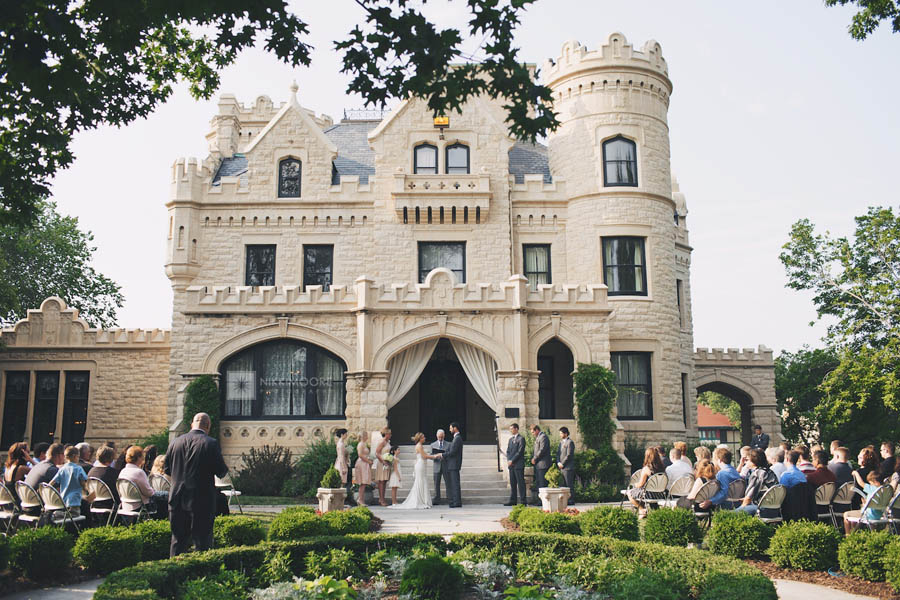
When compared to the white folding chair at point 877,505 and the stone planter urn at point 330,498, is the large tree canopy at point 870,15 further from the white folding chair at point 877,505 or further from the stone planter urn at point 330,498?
the stone planter urn at point 330,498

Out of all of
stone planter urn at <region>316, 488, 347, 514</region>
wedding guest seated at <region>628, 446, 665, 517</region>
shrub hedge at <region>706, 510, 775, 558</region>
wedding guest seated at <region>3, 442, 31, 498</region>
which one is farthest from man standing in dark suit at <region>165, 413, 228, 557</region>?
wedding guest seated at <region>628, 446, 665, 517</region>

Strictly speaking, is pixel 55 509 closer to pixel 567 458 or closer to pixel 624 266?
pixel 567 458

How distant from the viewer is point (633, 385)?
25.0 m

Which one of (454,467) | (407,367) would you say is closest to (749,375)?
(407,367)

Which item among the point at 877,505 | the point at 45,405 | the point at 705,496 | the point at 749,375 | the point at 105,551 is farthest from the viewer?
the point at 749,375

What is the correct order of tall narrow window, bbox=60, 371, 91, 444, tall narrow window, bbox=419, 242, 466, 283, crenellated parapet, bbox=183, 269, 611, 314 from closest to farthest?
crenellated parapet, bbox=183, 269, 611, 314 < tall narrow window, bbox=60, 371, 91, 444 < tall narrow window, bbox=419, 242, 466, 283

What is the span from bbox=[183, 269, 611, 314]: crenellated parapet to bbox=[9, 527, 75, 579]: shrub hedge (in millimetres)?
13265

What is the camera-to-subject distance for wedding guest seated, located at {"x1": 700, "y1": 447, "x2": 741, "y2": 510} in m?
12.4

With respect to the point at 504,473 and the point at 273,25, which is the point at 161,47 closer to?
the point at 273,25

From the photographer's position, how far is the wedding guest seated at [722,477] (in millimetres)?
12367

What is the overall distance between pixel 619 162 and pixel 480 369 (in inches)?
361

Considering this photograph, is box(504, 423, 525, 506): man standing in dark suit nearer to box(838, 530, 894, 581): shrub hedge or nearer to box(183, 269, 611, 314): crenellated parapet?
box(183, 269, 611, 314): crenellated parapet

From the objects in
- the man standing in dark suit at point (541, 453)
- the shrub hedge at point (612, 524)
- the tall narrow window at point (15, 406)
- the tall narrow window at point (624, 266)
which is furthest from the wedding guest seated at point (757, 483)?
the tall narrow window at point (15, 406)

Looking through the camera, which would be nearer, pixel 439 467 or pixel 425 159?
pixel 439 467
